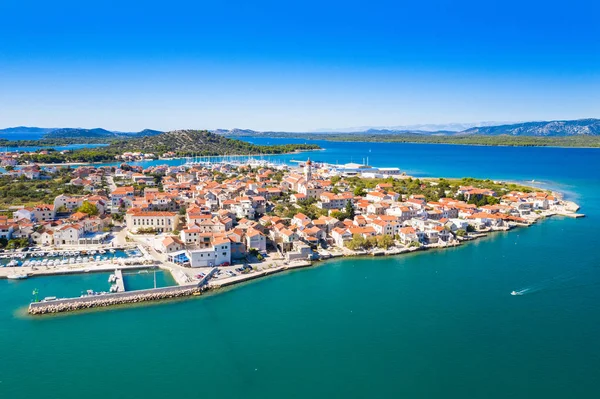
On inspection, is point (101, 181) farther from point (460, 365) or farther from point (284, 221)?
point (460, 365)

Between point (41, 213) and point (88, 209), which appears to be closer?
point (41, 213)

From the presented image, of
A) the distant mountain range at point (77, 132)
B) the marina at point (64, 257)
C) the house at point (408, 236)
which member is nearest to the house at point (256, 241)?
the marina at point (64, 257)

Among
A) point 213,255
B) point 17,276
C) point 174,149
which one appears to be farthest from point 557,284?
point 174,149

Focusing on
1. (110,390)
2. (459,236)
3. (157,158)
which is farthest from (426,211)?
(157,158)

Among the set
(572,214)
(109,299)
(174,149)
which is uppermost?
(174,149)

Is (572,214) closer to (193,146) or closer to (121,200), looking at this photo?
(121,200)

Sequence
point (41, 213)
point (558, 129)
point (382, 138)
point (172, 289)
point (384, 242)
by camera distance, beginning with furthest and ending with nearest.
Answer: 1. point (558, 129)
2. point (382, 138)
3. point (41, 213)
4. point (384, 242)
5. point (172, 289)
